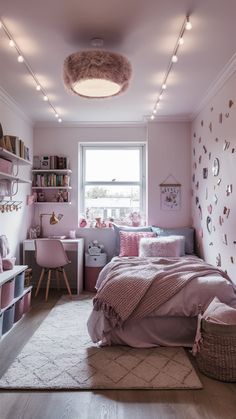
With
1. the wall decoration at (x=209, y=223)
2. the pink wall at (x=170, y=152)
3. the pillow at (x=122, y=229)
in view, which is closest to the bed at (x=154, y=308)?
the wall decoration at (x=209, y=223)

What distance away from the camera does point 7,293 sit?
2979 mm

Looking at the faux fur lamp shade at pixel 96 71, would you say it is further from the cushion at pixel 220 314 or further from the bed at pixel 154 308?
the cushion at pixel 220 314

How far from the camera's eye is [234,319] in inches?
90.4

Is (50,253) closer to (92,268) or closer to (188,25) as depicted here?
(92,268)

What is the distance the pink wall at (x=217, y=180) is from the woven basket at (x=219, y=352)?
3.00ft

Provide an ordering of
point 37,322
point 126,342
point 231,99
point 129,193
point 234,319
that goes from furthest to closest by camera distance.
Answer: point 129,193, point 37,322, point 231,99, point 126,342, point 234,319

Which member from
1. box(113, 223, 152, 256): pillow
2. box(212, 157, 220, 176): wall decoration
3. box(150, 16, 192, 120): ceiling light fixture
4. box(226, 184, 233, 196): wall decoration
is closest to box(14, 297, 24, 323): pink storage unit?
box(113, 223, 152, 256): pillow

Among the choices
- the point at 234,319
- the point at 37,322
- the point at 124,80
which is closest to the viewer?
the point at 234,319

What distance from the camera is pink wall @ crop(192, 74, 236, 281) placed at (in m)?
3.12

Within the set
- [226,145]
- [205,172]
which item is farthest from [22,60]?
[205,172]

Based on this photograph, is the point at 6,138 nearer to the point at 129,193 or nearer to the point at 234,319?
the point at 129,193

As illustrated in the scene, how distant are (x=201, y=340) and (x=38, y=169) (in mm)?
3560

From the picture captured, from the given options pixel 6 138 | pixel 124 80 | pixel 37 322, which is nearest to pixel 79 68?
pixel 124 80

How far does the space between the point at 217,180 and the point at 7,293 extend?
2.52 metres
